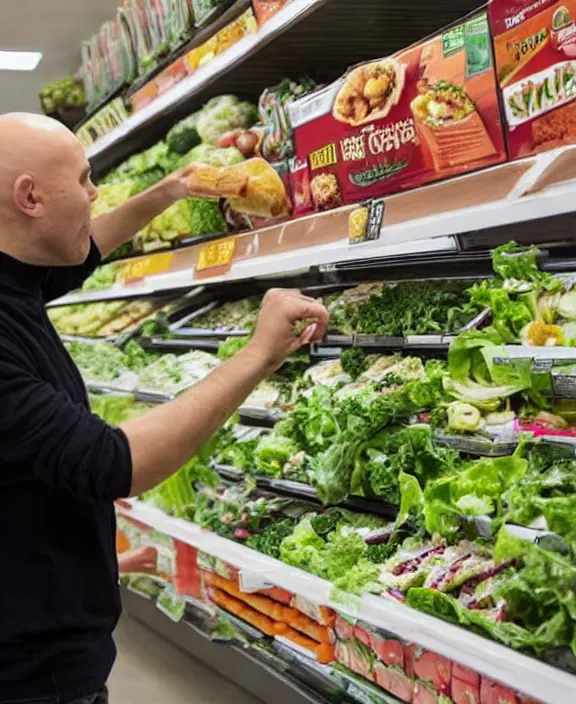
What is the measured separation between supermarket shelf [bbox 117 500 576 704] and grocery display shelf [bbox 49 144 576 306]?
78cm

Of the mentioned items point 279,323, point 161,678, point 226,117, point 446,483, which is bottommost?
point 161,678

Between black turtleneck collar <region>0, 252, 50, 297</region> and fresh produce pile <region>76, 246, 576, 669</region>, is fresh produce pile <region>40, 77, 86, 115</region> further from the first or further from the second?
black turtleneck collar <region>0, 252, 50, 297</region>

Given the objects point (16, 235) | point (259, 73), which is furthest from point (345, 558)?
point (259, 73)

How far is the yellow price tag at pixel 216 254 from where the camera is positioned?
9.33 ft

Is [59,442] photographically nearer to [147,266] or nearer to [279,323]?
[279,323]

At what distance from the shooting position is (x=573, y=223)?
222 cm

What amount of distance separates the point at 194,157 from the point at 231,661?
5.84 ft

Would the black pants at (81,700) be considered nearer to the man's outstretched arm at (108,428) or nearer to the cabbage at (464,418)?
the man's outstretched arm at (108,428)

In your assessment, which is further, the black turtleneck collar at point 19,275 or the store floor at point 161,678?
the store floor at point 161,678

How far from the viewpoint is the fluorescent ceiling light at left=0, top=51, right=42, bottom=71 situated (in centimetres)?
511

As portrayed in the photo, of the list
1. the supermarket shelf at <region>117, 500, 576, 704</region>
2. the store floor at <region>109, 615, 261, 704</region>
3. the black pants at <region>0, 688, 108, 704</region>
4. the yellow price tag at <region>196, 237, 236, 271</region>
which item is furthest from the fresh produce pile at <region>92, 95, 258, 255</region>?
the black pants at <region>0, 688, 108, 704</region>

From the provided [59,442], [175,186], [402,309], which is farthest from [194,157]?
[59,442]

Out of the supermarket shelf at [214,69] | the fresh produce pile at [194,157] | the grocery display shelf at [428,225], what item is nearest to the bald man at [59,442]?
the grocery display shelf at [428,225]

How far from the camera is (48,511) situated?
5.96 feet
